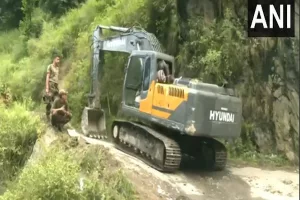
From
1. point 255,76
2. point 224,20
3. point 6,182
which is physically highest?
point 224,20

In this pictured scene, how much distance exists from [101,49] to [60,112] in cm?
215

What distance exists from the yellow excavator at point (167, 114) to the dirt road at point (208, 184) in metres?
0.29

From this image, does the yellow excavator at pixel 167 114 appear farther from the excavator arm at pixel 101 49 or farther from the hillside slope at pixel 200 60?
→ the hillside slope at pixel 200 60

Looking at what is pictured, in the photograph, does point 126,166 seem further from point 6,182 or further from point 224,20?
point 224,20

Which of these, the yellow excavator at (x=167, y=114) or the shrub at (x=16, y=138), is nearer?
the yellow excavator at (x=167, y=114)

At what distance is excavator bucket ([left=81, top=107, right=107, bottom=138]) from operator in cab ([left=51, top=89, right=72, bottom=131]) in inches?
45.0

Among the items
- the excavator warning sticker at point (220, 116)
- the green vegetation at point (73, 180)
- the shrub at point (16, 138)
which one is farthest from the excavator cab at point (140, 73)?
the green vegetation at point (73, 180)

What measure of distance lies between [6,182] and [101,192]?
292 centimetres

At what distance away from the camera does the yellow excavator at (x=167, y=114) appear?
7660 millimetres

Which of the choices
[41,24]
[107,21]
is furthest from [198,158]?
[41,24]

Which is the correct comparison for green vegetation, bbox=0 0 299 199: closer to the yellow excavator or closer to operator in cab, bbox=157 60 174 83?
the yellow excavator

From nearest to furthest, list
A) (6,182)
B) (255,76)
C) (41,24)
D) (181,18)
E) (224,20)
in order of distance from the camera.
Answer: (255,76) < (6,182) < (224,20) < (181,18) < (41,24)

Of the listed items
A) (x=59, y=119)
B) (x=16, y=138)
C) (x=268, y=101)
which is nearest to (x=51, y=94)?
(x=59, y=119)

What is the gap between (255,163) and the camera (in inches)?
318
